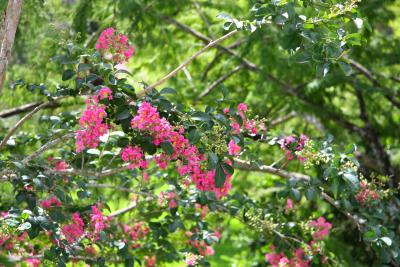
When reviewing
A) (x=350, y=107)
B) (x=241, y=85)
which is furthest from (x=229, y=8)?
(x=350, y=107)

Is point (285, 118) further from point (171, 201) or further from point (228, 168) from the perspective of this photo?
point (228, 168)

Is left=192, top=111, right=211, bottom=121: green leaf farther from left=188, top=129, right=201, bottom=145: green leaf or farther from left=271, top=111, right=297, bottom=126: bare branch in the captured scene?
left=271, top=111, right=297, bottom=126: bare branch

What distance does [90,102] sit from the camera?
2131 millimetres

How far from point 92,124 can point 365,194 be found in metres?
1.28

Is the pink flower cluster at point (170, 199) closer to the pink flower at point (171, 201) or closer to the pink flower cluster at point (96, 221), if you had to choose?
the pink flower at point (171, 201)

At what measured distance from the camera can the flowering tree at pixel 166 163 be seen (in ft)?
6.72

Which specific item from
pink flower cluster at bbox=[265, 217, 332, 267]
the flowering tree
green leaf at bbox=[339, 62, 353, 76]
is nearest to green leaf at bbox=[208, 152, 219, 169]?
the flowering tree

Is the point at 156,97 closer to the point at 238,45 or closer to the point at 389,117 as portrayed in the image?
the point at 238,45

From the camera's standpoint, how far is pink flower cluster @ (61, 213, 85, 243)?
8.18ft

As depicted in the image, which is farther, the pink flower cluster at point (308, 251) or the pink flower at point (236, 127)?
the pink flower cluster at point (308, 251)

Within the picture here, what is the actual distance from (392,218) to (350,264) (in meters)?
0.54

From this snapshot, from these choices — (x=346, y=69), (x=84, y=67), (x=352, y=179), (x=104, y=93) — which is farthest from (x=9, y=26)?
(x=352, y=179)

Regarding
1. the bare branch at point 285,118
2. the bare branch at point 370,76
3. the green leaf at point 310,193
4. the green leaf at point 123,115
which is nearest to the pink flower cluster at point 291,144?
the green leaf at point 310,193

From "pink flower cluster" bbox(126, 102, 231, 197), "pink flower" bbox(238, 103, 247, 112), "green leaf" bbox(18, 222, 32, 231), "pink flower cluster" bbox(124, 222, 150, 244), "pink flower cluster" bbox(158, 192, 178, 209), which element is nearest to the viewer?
"pink flower cluster" bbox(126, 102, 231, 197)
